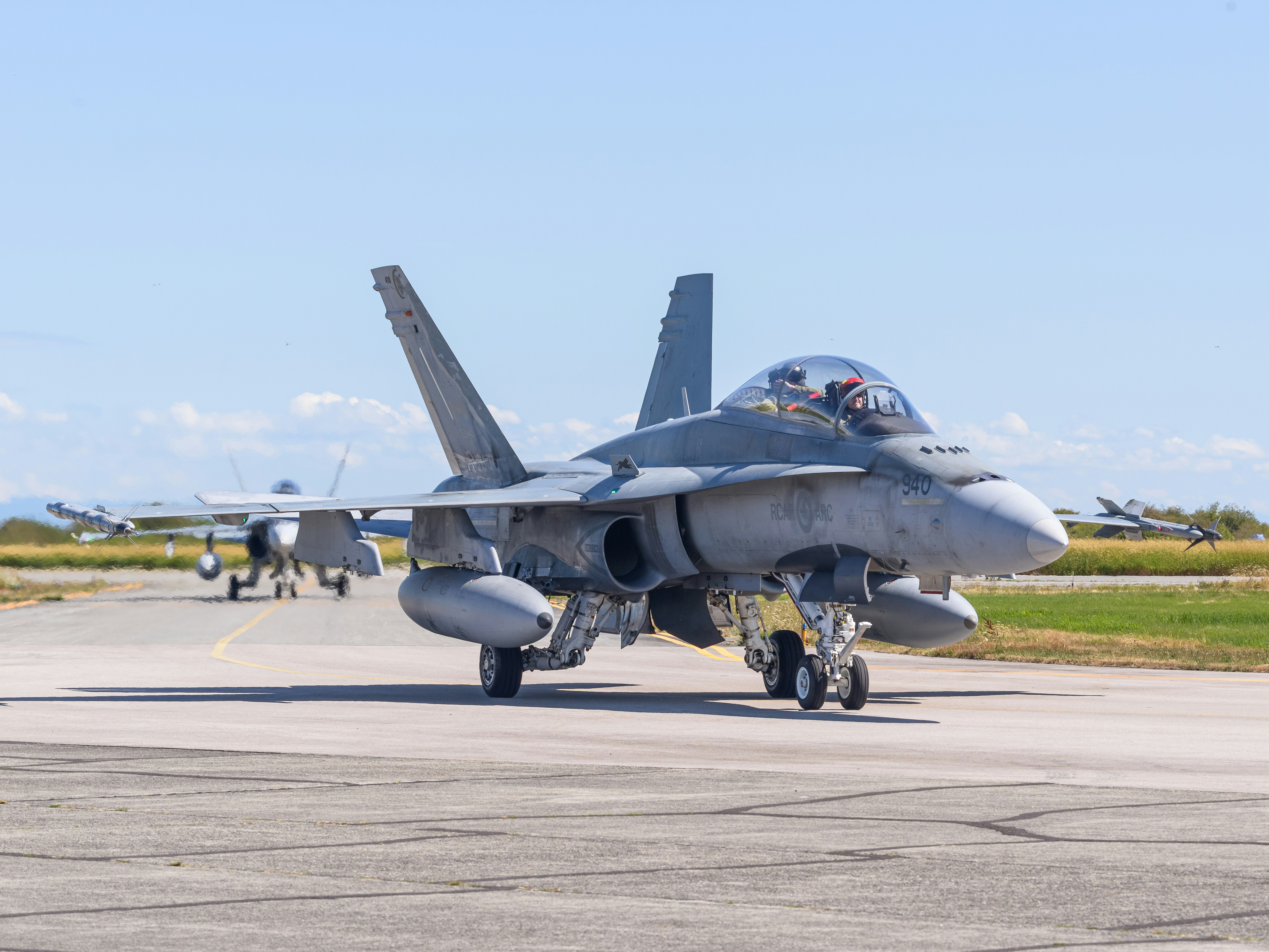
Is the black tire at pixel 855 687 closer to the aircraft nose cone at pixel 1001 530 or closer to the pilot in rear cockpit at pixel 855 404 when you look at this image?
the aircraft nose cone at pixel 1001 530

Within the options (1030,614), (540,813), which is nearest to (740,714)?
(540,813)

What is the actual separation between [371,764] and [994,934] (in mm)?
6914

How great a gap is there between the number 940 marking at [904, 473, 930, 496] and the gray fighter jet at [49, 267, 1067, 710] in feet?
0.06

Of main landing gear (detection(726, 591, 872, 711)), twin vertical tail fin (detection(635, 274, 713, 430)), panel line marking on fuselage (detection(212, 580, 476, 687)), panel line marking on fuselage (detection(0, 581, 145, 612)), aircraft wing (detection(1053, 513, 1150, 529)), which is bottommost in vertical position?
panel line marking on fuselage (detection(212, 580, 476, 687))

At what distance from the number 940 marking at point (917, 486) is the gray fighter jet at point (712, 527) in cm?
2

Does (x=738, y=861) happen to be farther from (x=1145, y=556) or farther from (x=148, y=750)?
(x=1145, y=556)

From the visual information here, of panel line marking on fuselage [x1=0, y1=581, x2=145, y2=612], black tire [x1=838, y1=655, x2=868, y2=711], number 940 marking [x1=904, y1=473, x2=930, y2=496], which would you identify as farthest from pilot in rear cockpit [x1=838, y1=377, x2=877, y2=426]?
panel line marking on fuselage [x1=0, y1=581, x2=145, y2=612]

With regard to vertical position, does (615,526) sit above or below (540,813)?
above

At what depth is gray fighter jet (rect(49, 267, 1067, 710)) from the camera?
15.7 m

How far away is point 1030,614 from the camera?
3850 centimetres

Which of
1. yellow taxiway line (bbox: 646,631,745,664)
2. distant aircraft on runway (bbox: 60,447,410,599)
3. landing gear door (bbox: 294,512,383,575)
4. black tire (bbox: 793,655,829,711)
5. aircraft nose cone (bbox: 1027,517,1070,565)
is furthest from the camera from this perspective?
distant aircraft on runway (bbox: 60,447,410,599)

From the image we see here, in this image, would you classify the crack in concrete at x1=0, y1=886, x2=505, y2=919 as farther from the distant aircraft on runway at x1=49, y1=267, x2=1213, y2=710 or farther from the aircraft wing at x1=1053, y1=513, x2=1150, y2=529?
the aircraft wing at x1=1053, y1=513, x2=1150, y2=529

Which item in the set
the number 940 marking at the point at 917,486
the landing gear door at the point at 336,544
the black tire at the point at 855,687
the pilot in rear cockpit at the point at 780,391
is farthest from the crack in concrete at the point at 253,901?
the landing gear door at the point at 336,544

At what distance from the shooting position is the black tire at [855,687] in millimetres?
16625
